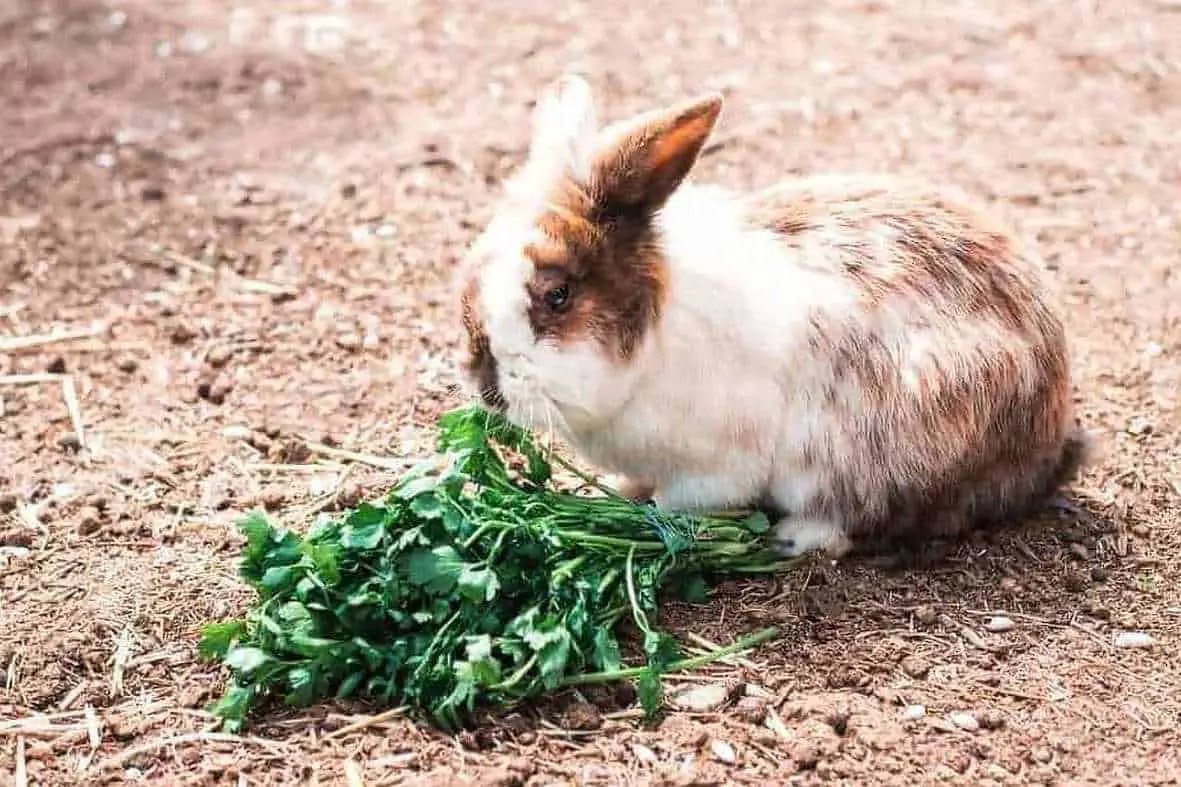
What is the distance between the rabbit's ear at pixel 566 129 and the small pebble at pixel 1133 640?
5.79 feet

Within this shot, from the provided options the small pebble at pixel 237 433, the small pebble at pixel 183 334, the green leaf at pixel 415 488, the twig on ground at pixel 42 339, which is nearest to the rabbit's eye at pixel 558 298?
the green leaf at pixel 415 488

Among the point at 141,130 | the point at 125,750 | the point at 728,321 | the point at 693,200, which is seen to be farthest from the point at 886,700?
the point at 141,130

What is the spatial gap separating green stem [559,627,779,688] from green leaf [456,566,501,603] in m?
0.26

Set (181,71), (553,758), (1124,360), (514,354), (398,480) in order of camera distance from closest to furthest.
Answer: (553,758), (514,354), (398,480), (1124,360), (181,71)

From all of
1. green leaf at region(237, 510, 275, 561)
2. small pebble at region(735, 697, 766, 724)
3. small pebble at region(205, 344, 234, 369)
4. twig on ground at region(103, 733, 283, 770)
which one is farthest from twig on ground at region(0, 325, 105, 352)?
small pebble at region(735, 697, 766, 724)

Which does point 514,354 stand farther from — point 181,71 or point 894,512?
point 181,71

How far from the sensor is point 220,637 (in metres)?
A: 3.54

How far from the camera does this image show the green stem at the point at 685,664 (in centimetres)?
346

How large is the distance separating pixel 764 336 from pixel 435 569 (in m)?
1.02

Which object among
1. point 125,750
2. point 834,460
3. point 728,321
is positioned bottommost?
point 125,750

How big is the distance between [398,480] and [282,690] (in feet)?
3.04

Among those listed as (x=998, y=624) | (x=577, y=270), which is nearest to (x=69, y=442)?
(x=577, y=270)

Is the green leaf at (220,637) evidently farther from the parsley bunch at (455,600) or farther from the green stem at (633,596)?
the green stem at (633,596)

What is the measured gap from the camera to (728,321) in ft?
12.4
